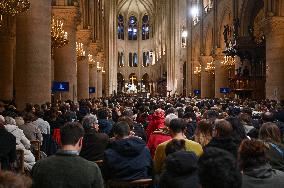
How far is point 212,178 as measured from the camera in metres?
2.93

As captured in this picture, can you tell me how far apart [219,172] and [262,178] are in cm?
101

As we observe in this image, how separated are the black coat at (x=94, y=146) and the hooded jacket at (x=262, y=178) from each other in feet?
11.1

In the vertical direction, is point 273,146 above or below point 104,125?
above

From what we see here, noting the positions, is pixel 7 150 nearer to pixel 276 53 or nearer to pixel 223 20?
pixel 276 53

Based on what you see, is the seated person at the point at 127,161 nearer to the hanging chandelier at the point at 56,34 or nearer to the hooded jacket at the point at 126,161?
the hooded jacket at the point at 126,161

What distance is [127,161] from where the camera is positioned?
5.35 m

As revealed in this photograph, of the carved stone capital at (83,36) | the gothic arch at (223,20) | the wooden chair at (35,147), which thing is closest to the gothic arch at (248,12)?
the gothic arch at (223,20)

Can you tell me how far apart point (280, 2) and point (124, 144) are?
2221 centimetres

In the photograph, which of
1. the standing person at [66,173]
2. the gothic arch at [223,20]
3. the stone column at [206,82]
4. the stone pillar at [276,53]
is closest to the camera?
the standing person at [66,173]

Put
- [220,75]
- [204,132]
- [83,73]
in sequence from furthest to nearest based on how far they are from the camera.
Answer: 1. [220,75]
2. [83,73]
3. [204,132]

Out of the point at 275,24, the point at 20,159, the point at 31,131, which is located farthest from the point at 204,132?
the point at 275,24

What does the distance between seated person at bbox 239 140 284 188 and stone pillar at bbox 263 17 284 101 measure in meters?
21.8

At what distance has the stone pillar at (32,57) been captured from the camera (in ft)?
49.1

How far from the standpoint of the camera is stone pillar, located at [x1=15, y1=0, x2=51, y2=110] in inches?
590
